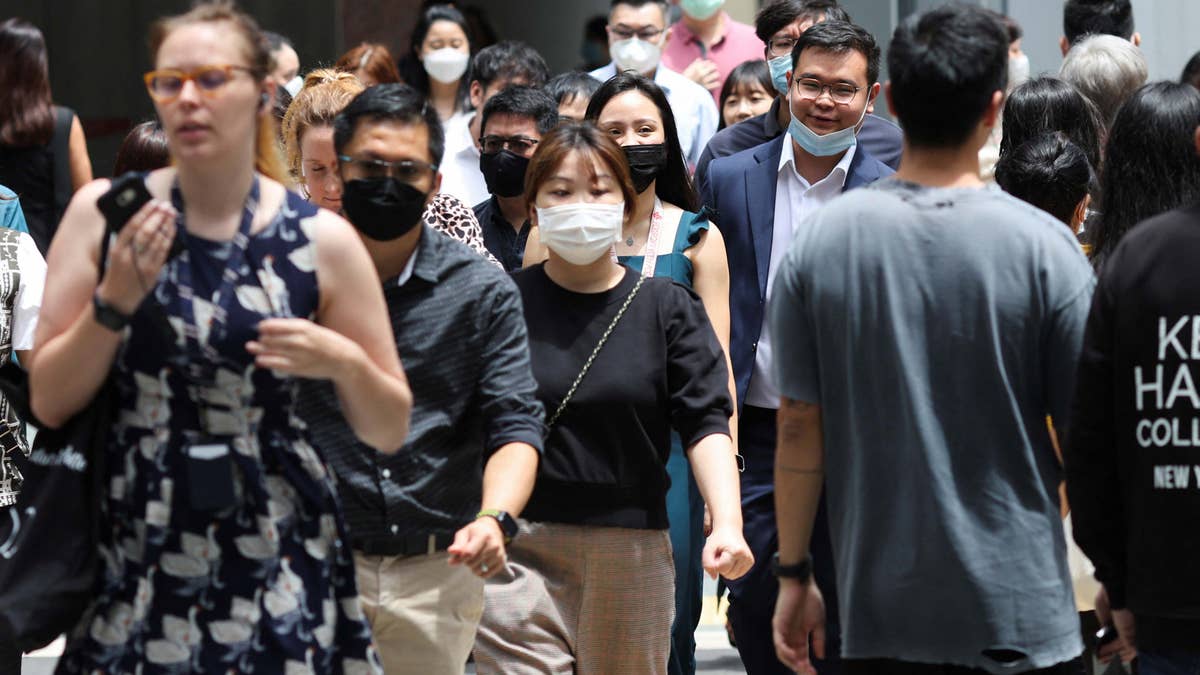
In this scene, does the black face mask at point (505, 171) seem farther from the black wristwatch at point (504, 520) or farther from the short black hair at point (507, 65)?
the black wristwatch at point (504, 520)

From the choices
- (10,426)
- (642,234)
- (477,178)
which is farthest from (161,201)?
(477,178)

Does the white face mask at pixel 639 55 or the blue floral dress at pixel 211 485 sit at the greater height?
the white face mask at pixel 639 55

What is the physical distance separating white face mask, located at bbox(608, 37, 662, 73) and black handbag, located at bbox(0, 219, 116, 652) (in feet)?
22.1

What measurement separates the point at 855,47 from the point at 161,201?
123 inches

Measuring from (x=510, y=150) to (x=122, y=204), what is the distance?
3271 millimetres

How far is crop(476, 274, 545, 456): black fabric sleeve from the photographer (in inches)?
163

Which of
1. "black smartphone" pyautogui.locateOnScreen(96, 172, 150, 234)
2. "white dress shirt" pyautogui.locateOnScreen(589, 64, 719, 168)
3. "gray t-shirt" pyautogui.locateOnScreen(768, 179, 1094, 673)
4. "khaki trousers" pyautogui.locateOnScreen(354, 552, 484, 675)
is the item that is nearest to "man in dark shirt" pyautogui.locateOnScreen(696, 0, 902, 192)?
"white dress shirt" pyautogui.locateOnScreen(589, 64, 719, 168)

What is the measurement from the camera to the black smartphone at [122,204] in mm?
3258

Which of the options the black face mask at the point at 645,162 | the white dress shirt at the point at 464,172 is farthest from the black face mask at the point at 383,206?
the white dress shirt at the point at 464,172

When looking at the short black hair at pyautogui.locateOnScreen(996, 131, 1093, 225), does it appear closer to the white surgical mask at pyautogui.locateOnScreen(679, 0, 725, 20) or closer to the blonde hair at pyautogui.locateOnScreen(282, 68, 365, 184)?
the blonde hair at pyautogui.locateOnScreen(282, 68, 365, 184)

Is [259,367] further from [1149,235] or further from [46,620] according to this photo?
[1149,235]

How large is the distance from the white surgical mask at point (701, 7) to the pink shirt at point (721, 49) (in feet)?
0.51

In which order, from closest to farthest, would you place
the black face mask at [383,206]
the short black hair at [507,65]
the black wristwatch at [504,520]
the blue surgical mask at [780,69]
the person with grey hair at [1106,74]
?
the black wristwatch at [504,520] → the black face mask at [383,206] → the blue surgical mask at [780,69] → the person with grey hair at [1106,74] → the short black hair at [507,65]

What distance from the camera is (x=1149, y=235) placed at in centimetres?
360
